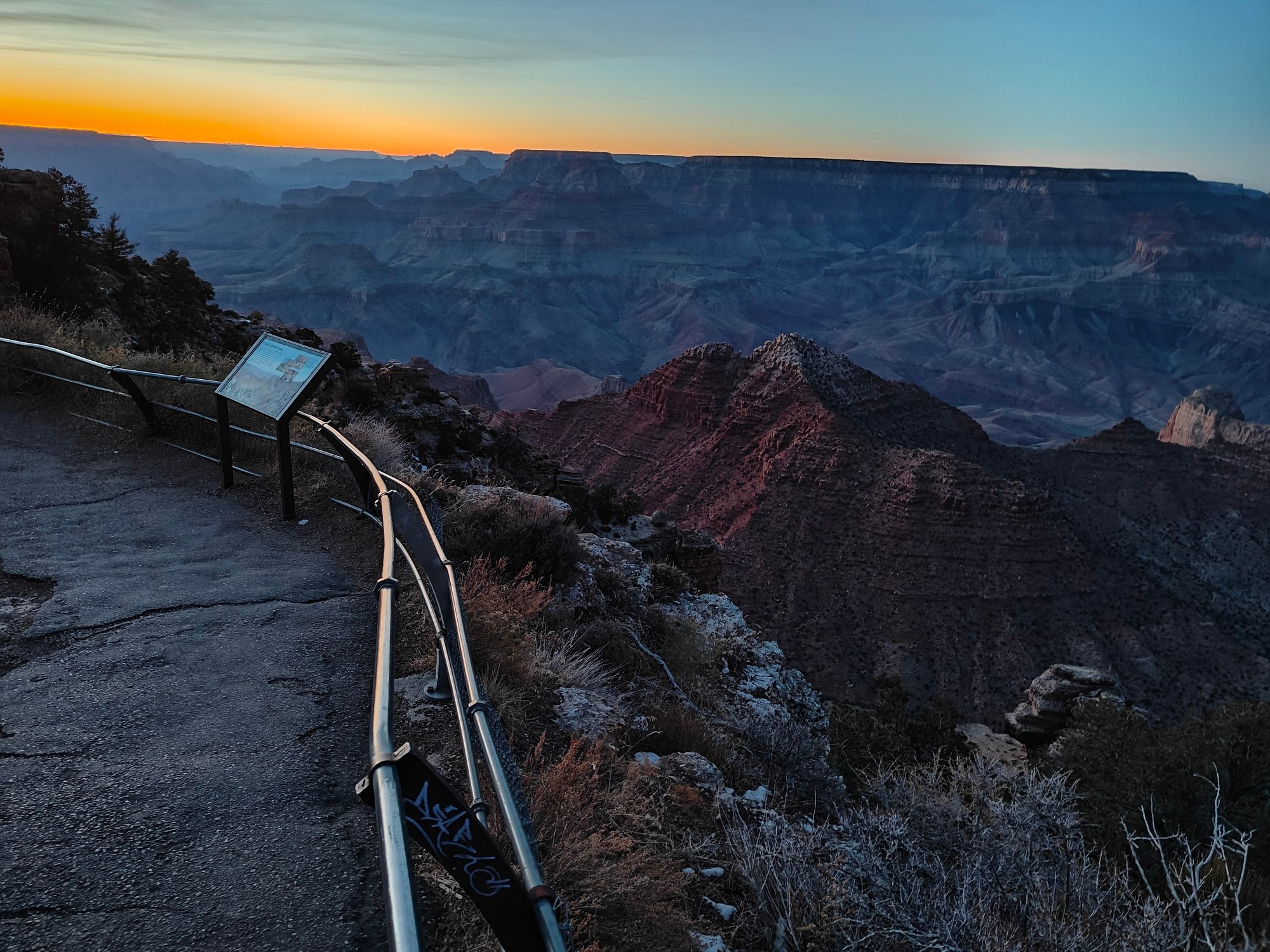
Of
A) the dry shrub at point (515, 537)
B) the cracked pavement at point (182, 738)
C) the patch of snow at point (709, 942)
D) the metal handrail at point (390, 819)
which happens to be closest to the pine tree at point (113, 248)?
the cracked pavement at point (182, 738)

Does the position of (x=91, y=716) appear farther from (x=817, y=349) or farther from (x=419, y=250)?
(x=419, y=250)

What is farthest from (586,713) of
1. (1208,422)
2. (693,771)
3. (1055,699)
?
(1208,422)

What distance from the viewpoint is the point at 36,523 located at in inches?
242

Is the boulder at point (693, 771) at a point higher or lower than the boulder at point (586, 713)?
lower

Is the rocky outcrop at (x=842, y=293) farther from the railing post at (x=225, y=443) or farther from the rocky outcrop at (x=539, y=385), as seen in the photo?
the railing post at (x=225, y=443)

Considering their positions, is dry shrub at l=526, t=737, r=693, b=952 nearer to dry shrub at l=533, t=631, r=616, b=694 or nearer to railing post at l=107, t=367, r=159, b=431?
dry shrub at l=533, t=631, r=616, b=694

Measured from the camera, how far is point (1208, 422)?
262 feet

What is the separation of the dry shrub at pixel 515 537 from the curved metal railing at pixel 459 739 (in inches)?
67.4

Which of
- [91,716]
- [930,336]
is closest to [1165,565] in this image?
[91,716]

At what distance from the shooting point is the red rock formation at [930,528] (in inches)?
→ 1299

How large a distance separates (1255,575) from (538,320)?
13092 cm

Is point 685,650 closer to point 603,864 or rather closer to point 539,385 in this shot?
point 603,864

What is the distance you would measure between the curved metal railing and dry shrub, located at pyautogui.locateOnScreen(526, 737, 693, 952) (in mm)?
324

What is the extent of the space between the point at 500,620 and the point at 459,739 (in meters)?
1.16
